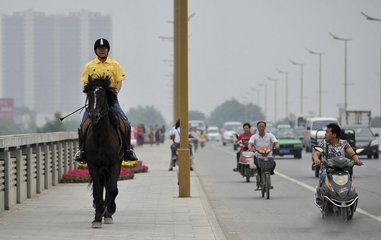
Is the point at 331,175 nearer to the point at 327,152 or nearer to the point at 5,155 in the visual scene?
the point at 327,152

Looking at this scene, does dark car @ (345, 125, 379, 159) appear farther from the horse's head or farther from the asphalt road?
the horse's head

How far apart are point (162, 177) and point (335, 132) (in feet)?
56.0

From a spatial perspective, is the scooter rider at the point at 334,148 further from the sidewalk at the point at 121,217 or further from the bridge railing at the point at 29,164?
the bridge railing at the point at 29,164

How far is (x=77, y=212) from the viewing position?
22469 millimetres

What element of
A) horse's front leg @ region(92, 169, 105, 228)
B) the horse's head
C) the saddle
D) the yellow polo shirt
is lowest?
horse's front leg @ region(92, 169, 105, 228)

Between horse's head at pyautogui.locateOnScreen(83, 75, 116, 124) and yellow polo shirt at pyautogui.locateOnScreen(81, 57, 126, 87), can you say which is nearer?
horse's head at pyautogui.locateOnScreen(83, 75, 116, 124)

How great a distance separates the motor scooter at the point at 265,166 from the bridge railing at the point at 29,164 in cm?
478

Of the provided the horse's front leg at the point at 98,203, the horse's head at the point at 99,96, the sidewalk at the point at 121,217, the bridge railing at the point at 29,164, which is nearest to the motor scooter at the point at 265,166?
the sidewalk at the point at 121,217

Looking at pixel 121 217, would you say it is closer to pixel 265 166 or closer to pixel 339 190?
pixel 339 190

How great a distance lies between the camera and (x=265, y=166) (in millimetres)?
→ 27531

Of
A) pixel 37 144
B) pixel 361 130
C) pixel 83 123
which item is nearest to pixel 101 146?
pixel 83 123

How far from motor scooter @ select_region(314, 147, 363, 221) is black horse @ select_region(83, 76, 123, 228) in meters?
3.25

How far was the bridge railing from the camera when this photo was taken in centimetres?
2294

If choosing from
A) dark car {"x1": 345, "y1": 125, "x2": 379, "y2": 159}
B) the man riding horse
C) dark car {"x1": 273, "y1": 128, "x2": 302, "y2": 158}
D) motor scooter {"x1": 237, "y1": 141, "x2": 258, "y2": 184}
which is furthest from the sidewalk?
dark car {"x1": 273, "y1": 128, "x2": 302, "y2": 158}
